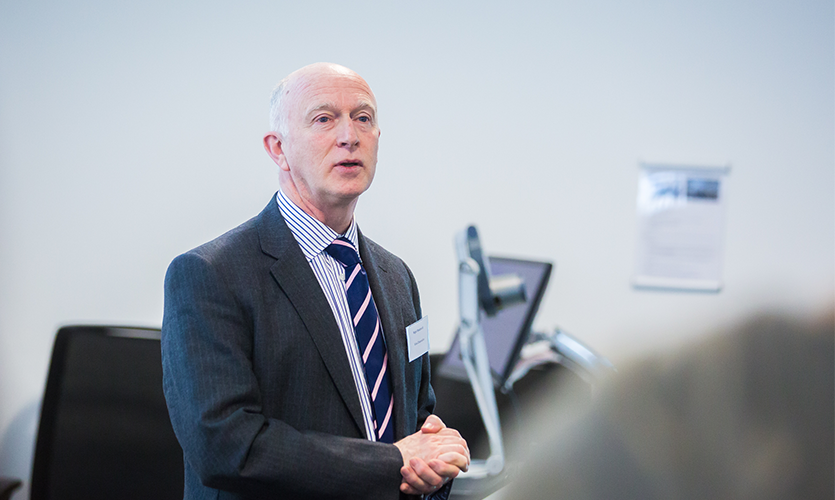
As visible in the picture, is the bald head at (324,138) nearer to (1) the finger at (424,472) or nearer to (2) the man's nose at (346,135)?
(2) the man's nose at (346,135)

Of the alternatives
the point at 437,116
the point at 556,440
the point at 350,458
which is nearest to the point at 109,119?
the point at 437,116

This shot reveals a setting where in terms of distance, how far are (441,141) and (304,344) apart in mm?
1699

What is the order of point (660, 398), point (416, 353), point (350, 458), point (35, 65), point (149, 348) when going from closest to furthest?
1. point (350, 458)
2. point (416, 353)
3. point (149, 348)
4. point (35, 65)
5. point (660, 398)

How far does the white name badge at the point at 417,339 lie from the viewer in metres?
1.15

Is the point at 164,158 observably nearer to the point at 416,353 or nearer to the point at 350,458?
the point at 416,353

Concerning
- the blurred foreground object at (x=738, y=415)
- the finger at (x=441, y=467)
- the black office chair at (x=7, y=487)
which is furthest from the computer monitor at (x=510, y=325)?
the black office chair at (x=7, y=487)

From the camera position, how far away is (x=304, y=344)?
38.2 inches

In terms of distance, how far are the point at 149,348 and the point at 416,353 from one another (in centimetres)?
130

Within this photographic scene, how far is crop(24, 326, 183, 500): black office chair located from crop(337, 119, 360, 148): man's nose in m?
1.34

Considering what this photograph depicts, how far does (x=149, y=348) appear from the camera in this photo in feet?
6.77

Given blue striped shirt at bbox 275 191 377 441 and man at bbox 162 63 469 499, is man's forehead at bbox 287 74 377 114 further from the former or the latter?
blue striped shirt at bbox 275 191 377 441

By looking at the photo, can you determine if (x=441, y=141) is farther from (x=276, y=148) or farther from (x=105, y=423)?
(x=105, y=423)

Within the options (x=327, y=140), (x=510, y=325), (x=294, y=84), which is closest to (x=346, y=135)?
(x=327, y=140)

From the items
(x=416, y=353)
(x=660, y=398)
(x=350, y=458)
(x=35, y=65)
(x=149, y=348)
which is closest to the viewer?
(x=350, y=458)
